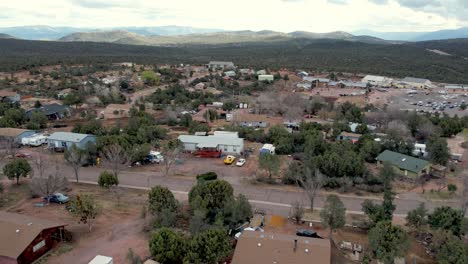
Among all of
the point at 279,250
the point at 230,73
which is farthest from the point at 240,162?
the point at 230,73

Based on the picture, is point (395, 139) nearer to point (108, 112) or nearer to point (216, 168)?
point (216, 168)

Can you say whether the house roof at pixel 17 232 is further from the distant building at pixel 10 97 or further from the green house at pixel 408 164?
the distant building at pixel 10 97

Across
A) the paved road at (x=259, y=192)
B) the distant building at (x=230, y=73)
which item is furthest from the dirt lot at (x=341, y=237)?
the distant building at (x=230, y=73)

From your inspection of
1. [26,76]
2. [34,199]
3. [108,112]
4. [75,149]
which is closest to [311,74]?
[108,112]

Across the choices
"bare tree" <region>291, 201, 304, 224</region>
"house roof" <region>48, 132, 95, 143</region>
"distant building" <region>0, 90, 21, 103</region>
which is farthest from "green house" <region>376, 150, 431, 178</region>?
"distant building" <region>0, 90, 21, 103</region>

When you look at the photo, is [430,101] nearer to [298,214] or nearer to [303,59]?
[298,214]

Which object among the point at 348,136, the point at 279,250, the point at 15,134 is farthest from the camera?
the point at 348,136
